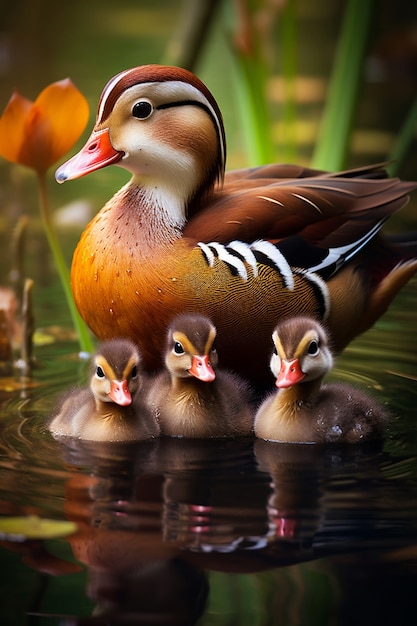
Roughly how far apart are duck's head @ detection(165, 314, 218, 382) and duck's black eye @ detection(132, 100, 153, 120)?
551mm

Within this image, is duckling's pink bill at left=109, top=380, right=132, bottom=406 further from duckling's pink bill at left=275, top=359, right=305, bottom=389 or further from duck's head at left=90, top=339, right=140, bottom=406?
duckling's pink bill at left=275, top=359, right=305, bottom=389

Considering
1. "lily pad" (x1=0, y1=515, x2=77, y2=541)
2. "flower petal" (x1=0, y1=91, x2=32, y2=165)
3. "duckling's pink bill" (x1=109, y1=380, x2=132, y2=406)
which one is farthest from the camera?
"flower petal" (x1=0, y1=91, x2=32, y2=165)

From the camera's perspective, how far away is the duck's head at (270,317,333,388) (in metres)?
3.06

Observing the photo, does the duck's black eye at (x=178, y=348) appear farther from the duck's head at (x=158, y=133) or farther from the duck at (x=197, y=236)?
the duck's head at (x=158, y=133)

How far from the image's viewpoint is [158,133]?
10.9 feet

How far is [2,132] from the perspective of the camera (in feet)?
11.7

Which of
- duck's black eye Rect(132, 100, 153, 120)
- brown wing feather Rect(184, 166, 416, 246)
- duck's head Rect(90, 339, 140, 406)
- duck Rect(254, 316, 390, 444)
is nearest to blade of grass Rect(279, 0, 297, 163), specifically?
brown wing feather Rect(184, 166, 416, 246)

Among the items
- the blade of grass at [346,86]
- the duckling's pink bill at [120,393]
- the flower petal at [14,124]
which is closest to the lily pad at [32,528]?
Answer: the duckling's pink bill at [120,393]

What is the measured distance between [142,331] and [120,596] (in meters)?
1.13

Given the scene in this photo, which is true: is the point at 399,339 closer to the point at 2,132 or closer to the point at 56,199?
the point at 2,132

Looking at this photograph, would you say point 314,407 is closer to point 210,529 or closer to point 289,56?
point 210,529

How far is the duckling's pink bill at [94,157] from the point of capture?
3.26 metres

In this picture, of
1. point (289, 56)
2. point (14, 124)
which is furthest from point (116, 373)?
point (289, 56)

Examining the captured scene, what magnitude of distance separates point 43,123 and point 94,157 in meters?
0.38
